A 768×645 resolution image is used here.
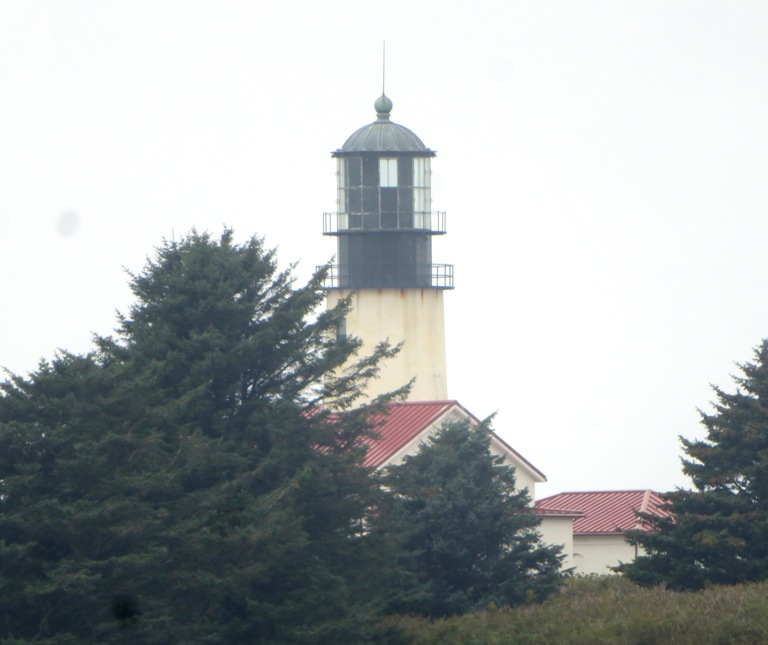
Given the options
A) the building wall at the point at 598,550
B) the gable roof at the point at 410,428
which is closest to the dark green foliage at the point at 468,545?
the gable roof at the point at 410,428

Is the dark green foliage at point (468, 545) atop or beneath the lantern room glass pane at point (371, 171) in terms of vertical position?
beneath

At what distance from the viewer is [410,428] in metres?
44.1

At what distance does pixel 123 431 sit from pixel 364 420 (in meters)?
6.48

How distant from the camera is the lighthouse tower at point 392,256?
5044 cm

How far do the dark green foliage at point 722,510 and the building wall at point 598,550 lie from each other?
16647 mm

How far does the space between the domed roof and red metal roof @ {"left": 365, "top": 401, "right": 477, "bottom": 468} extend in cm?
890

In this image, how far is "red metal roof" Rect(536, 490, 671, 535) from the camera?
52781 millimetres

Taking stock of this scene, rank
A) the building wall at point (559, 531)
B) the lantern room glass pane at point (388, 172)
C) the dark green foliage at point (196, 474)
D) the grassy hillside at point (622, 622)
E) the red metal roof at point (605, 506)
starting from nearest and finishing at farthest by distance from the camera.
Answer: the dark green foliage at point (196, 474)
the grassy hillside at point (622, 622)
the building wall at point (559, 531)
the lantern room glass pane at point (388, 172)
the red metal roof at point (605, 506)

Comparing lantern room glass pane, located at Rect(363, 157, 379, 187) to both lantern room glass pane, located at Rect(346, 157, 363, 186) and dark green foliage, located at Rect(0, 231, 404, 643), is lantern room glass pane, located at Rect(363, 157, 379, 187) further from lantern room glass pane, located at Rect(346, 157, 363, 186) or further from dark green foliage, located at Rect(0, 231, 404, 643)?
dark green foliage, located at Rect(0, 231, 404, 643)

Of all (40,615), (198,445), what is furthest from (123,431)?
(40,615)

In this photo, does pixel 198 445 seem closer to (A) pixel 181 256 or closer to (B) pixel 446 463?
(A) pixel 181 256

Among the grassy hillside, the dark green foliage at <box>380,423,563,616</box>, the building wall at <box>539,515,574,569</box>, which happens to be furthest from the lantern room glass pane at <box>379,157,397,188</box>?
the grassy hillside

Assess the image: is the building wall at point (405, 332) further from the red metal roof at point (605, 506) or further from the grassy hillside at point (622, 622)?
the grassy hillside at point (622, 622)

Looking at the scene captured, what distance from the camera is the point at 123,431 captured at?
82.1ft
